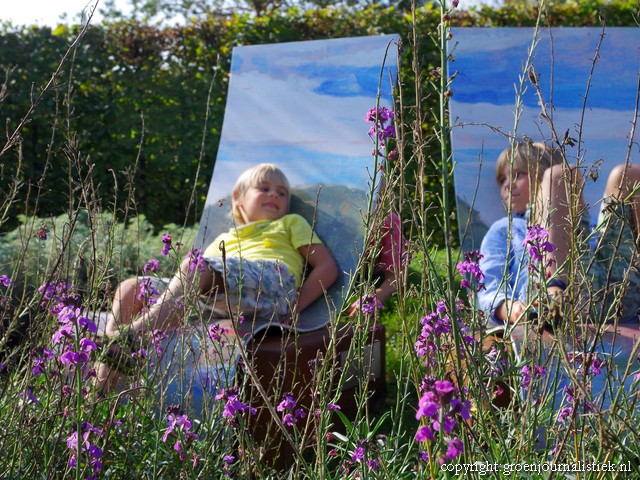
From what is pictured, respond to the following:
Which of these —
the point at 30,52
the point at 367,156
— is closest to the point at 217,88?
the point at 30,52

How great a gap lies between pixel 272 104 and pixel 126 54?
11.0 feet

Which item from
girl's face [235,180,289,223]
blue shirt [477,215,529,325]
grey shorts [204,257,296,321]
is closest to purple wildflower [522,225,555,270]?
blue shirt [477,215,529,325]

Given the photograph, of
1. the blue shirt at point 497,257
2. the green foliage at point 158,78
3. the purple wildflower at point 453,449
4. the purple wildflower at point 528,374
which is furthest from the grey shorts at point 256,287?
the green foliage at point 158,78

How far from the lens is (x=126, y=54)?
→ 795 cm

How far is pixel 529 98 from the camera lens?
187 inches

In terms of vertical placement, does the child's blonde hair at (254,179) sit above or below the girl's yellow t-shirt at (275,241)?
above

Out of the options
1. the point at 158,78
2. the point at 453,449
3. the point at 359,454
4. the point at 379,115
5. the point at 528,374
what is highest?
the point at 158,78

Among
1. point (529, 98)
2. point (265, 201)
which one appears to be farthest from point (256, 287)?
point (529, 98)

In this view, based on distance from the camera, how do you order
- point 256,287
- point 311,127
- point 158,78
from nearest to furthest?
1. point 256,287
2. point 311,127
3. point 158,78

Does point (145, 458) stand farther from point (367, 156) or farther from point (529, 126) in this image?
point (529, 126)

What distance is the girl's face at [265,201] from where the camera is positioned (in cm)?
459

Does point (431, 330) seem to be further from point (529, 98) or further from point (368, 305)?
point (529, 98)

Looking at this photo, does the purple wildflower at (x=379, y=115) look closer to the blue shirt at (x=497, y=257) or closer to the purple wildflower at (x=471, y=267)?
the purple wildflower at (x=471, y=267)

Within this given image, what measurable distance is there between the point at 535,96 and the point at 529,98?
0.11 meters
